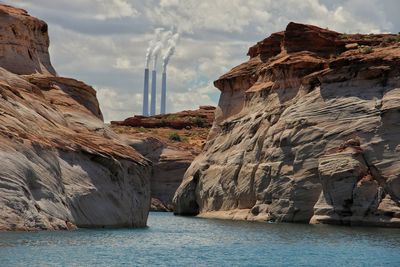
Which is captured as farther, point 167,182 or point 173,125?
point 173,125

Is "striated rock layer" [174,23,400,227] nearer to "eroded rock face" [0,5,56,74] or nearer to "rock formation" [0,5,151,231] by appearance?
"rock formation" [0,5,151,231]

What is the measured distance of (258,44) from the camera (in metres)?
106

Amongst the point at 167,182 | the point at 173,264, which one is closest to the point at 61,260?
the point at 173,264

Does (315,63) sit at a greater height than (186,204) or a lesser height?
greater

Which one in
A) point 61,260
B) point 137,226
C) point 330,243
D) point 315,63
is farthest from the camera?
point 315,63

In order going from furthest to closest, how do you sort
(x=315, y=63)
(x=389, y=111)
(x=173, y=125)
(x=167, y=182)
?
(x=173, y=125) → (x=167, y=182) → (x=315, y=63) → (x=389, y=111)

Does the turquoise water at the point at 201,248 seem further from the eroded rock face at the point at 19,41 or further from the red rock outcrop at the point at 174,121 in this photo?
the red rock outcrop at the point at 174,121

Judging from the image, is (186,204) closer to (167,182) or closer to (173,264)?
(167,182)

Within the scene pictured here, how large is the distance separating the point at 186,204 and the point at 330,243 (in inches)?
1905

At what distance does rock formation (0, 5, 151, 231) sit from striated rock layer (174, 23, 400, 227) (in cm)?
1503

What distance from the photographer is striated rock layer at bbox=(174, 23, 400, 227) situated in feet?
251

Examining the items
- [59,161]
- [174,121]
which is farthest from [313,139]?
[174,121]

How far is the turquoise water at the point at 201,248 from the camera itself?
1684 inches

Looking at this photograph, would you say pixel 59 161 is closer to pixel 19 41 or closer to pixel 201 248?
pixel 201 248
